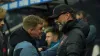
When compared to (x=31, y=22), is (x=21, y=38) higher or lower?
lower

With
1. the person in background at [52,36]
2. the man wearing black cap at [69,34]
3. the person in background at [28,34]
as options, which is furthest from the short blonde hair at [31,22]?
the person in background at [52,36]

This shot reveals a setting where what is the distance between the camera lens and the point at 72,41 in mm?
3879

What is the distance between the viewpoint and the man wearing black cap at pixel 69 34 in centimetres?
384

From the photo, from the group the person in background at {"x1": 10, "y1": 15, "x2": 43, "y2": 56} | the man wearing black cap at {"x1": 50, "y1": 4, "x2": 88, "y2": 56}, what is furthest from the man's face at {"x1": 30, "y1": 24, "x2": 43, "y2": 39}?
the man wearing black cap at {"x1": 50, "y1": 4, "x2": 88, "y2": 56}

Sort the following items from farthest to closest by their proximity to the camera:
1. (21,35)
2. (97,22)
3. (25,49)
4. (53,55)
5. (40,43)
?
1. (97,22)
2. (40,43)
3. (53,55)
4. (21,35)
5. (25,49)

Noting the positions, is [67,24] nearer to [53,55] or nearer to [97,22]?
[53,55]

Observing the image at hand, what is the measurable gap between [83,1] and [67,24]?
4460 mm

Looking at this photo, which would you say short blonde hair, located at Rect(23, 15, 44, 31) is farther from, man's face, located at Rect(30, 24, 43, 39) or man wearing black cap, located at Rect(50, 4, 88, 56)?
man wearing black cap, located at Rect(50, 4, 88, 56)

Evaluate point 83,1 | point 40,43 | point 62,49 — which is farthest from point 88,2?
point 62,49

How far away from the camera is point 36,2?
8.63m

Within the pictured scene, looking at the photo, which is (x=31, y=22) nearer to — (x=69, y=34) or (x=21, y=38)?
(x=21, y=38)

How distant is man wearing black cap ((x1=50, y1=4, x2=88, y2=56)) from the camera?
12.6 feet

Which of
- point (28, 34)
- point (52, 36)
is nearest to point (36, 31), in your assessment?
point (28, 34)

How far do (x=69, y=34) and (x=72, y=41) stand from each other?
0.15m
